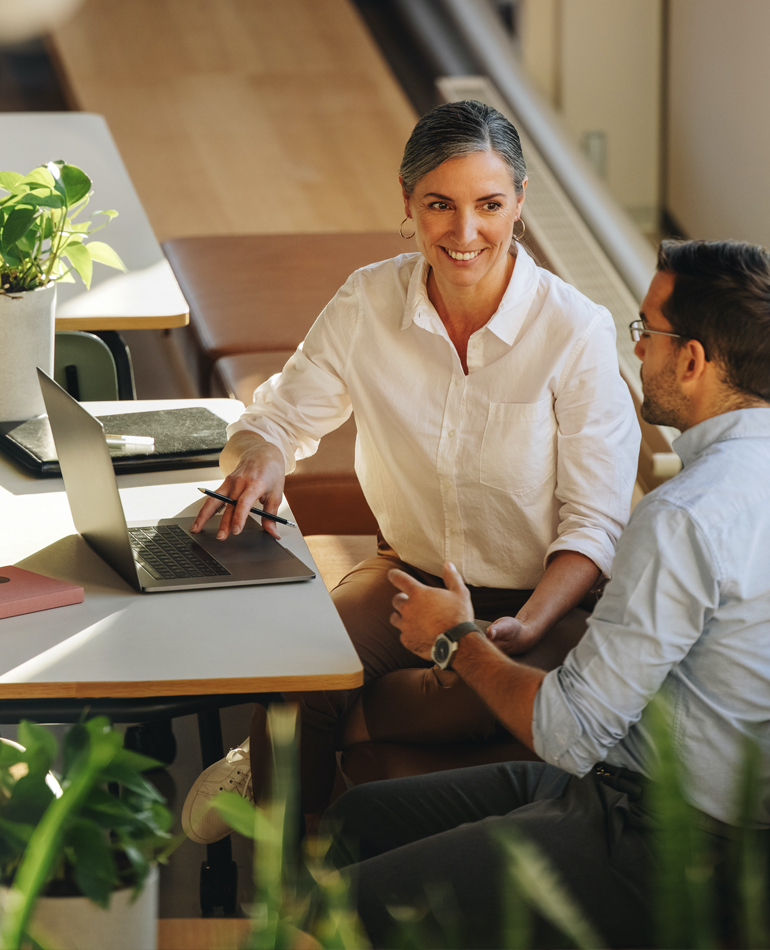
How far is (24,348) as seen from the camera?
208 cm

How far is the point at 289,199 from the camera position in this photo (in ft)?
17.4

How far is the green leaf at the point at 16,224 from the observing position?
76.9 inches

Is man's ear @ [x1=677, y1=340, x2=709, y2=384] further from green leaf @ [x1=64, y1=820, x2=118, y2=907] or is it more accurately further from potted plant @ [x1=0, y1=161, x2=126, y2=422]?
potted plant @ [x1=0, y1=161, x2=126, y2=422]

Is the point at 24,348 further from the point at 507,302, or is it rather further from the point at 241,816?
the point at 241,816

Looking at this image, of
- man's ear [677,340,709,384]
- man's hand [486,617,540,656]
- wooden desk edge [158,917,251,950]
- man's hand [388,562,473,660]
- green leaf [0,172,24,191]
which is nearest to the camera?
wooden desk edge [158,917,251,950]

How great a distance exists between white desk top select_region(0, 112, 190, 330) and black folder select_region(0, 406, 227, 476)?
0.47 meters

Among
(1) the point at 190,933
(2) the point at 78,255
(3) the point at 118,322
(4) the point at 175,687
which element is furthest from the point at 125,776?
(3) the point at 118,322

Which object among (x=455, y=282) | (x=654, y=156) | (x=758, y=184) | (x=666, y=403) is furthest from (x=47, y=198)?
(x=654, y=156)

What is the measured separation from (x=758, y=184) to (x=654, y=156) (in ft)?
4.09

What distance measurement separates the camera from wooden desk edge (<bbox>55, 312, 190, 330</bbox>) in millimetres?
2555

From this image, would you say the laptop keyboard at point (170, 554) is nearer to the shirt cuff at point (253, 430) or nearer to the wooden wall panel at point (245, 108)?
the shirt cuff at point (253, 430)

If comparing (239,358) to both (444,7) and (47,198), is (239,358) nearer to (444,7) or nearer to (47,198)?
(47,198)

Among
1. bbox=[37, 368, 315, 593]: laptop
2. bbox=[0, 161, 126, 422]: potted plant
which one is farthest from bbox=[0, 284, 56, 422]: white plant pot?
bbox=[37, 368, 315, 593]: laptop

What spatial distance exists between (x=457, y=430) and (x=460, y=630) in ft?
1.69
